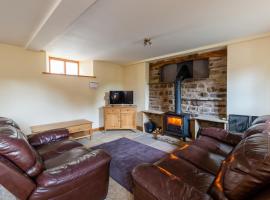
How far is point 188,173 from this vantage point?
151cm

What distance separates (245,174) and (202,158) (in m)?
0.99

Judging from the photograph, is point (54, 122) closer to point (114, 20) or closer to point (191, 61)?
point (114, 20)

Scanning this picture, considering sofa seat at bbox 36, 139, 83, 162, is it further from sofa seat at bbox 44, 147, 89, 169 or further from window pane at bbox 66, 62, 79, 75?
window pane at bbox 66, 62, 79, 75

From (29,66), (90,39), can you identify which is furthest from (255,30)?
(29,66)

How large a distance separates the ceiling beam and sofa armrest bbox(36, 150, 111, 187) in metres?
1.63

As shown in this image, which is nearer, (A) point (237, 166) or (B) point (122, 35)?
(A) point (237, 166)

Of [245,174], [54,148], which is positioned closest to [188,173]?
[245,174]

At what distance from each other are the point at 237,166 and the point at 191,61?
11.2 feet

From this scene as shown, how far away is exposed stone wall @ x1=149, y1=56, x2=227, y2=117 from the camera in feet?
11.3

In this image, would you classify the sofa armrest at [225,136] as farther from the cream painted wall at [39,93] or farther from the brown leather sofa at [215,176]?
the cream painted wall at [39,93]

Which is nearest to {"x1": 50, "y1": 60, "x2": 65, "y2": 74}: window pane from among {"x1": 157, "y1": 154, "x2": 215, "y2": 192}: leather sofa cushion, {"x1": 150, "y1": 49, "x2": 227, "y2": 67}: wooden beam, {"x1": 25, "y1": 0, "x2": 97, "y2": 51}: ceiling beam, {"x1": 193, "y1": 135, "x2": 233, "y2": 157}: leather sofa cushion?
{"x1": 25, "y1": 0, "x2": 97, "y2": 51}: ceiling beam

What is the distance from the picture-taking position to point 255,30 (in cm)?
252

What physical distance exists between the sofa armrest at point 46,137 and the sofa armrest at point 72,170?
3.97 feet

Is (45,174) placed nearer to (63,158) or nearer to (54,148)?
(63,158)
